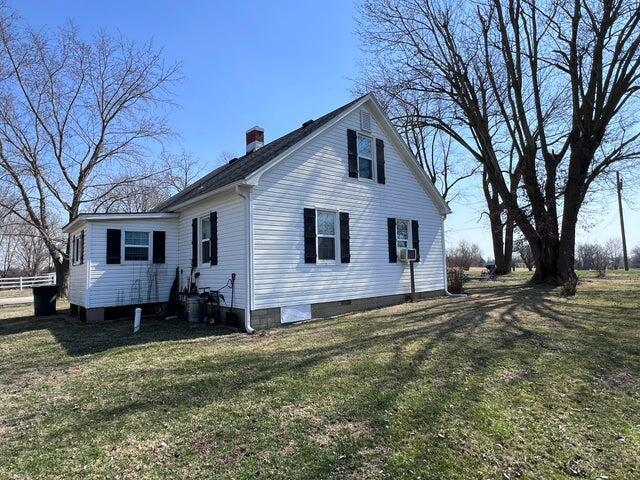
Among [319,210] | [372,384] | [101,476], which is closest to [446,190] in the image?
[319,210]

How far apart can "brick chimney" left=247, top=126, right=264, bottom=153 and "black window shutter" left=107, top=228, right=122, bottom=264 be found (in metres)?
6.07

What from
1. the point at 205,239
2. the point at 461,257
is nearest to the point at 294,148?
the point at 205,239

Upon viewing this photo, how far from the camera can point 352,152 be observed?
12.0m

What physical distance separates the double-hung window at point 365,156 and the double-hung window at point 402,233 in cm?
187

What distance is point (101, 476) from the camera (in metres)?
3.29

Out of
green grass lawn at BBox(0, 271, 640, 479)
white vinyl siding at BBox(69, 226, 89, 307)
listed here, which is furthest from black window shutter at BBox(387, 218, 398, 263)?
white vinyl siding at BBox(69, 226, 89, 307)

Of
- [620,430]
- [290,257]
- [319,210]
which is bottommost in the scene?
[620,430]

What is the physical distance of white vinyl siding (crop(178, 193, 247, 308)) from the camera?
9.65 metres

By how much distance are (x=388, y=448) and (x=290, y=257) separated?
6.90 m

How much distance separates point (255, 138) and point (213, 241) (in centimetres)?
653

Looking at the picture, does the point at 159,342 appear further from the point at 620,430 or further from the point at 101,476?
the point at 620,430

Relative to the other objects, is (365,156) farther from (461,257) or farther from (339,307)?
(461,257)

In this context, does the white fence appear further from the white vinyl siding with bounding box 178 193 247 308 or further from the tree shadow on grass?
the white vinyl siding with bounding box 178 193 247 308

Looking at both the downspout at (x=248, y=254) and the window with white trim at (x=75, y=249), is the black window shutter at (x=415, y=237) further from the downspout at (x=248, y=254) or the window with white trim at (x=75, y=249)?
the window with white trim at (x=75, y=249)
